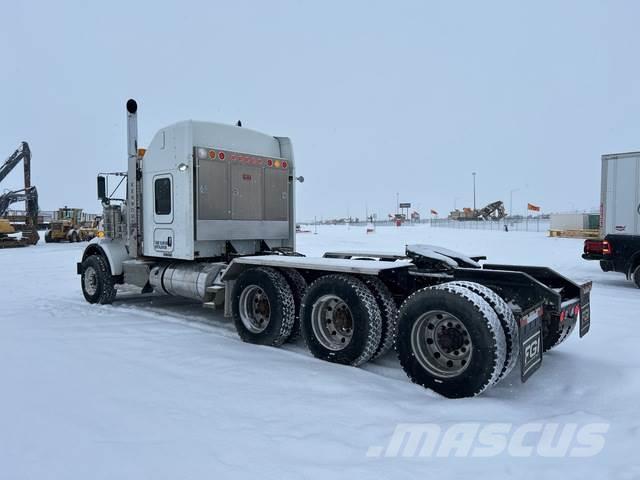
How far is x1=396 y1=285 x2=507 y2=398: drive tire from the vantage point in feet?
13.4

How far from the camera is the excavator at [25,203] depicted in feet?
97.2

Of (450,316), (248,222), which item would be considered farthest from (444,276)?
(248,222)

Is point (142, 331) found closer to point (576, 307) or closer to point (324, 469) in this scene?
point (324, 469)

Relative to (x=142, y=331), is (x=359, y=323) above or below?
above

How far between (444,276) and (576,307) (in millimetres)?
1484

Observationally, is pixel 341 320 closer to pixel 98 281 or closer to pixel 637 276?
pixel 98 281

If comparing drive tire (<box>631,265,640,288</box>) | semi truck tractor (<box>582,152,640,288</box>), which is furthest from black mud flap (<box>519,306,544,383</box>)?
semi truck tractor (<box>582,152,640,288</box>)

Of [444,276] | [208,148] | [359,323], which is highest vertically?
[208,148]

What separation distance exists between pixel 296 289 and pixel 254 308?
757 millimetres

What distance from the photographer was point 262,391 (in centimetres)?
455

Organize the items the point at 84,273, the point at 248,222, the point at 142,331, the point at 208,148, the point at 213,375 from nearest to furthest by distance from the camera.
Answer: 1. the point at 213,375
2. the point at 142,331
3. the point at 208,148
4. the point at 248,222
5. the point at 84,273

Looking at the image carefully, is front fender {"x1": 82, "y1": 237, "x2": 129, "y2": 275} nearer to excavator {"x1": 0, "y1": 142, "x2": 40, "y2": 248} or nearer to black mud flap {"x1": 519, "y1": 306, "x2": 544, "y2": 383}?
black mud flap {"x1": 519, "y1": 306, "x2": 544, "y2": 383}

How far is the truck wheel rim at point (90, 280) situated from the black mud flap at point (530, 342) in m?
8.16

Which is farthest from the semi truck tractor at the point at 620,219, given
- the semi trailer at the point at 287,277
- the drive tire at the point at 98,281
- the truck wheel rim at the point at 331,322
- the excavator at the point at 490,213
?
the excavator at the point at 490,213
